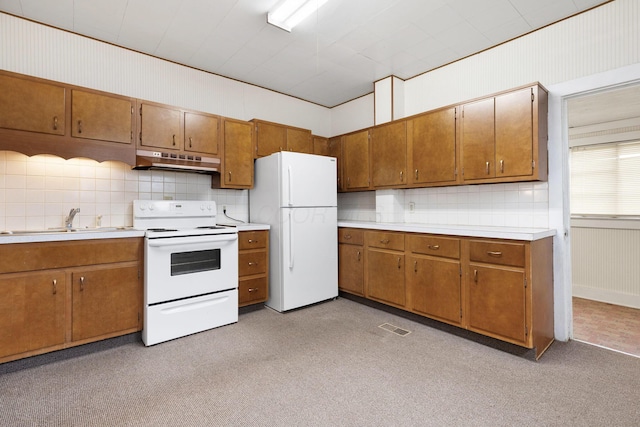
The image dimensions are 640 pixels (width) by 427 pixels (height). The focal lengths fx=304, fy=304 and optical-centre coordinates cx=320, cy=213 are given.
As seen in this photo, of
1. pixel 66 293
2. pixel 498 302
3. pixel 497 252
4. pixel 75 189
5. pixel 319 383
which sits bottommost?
pixel 319 383

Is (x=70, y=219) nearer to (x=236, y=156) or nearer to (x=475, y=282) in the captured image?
(x=236, y=156)

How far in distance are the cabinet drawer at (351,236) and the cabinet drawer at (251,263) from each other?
100cm

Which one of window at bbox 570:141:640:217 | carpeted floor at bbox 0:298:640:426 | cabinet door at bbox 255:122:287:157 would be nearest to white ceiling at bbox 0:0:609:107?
cabinet door at bbox 255:122:287:157

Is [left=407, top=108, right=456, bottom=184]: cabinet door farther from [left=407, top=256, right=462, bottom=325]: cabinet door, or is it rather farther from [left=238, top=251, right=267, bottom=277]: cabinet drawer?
[left=238, top=251, right=267, bottom=277]: cabinet drawer

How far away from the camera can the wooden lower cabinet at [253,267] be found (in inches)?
131

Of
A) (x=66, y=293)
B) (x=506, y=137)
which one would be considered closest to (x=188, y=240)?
(x=66, y=293)

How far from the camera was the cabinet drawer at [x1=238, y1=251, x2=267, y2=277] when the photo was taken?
3.32 metres

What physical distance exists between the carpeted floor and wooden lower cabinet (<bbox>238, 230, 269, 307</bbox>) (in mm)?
567

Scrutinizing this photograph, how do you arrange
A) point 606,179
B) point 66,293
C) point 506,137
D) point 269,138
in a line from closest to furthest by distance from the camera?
1. point 66,293
2. point 506,137
3. point 269,138
4. point 606,179

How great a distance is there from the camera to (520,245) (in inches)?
91.7

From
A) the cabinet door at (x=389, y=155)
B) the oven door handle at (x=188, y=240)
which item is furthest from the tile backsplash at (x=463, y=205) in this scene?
the oven door handle at (x=188, y=240)

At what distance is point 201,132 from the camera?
3.32 meters

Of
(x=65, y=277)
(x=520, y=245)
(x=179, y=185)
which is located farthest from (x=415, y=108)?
(x=65, y=277)

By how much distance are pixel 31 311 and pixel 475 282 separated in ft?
11.3
